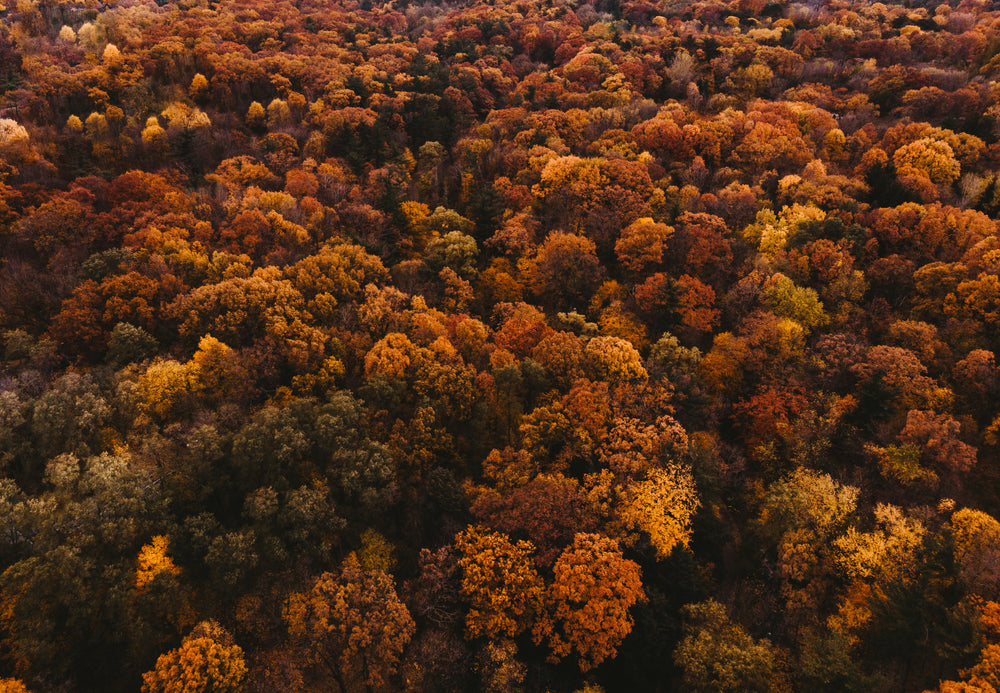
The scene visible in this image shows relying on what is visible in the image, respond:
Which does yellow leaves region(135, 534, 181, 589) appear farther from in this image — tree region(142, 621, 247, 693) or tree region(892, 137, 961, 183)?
tree region(892, 137, 961, 183)

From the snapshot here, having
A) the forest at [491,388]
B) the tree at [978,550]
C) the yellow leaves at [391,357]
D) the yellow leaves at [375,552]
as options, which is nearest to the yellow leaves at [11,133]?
the forest at [491,388]

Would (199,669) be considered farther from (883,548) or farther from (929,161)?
(929,161)

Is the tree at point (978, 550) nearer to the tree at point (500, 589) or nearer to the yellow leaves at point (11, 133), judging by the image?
the tree at point (500, 589)

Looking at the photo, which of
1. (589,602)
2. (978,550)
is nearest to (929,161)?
(978,550)

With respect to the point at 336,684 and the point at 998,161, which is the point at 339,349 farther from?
the point at 998,161

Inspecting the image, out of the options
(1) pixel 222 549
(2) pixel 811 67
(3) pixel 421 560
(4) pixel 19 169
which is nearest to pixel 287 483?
(1) pixel 222 549
